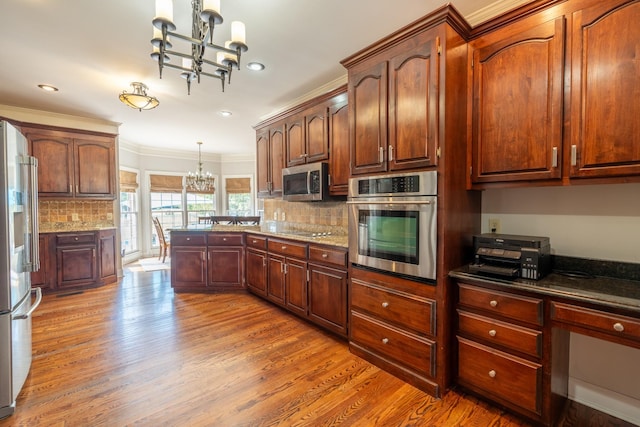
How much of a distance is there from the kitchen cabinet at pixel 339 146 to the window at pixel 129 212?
5.19 meters

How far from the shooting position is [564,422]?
172 centimetres

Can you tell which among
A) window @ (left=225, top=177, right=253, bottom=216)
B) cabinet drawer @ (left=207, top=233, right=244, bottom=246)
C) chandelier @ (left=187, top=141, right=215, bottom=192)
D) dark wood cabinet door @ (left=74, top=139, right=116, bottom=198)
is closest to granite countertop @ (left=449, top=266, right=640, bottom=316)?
cabinet drawer @ (left=207, top=233, right=244, bottom=246)

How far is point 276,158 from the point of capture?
4.04 metres

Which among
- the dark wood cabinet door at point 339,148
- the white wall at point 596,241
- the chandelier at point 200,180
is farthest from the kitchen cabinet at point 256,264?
the chandelier at point 200,180

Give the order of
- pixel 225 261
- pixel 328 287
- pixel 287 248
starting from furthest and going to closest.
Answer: pixel 225 261
pixel 287 248
pixel 328 287

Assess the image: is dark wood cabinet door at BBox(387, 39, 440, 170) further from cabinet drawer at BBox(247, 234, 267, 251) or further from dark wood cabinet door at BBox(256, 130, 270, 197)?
dark wood cabinet door at BBox(256, 130, 270, 197)

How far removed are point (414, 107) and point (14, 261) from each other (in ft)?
9.07

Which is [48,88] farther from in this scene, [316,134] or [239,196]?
[239,196]

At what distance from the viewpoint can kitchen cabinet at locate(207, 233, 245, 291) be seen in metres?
4.12

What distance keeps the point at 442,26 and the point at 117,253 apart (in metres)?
5.57

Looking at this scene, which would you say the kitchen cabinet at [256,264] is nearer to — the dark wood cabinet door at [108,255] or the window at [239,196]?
the dark wood cabinet door at [108,255]

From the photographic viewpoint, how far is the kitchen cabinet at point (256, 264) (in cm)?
370

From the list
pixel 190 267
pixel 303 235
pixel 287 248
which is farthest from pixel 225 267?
pixel 303 235

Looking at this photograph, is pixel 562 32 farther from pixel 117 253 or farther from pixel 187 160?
pixel 187 160
